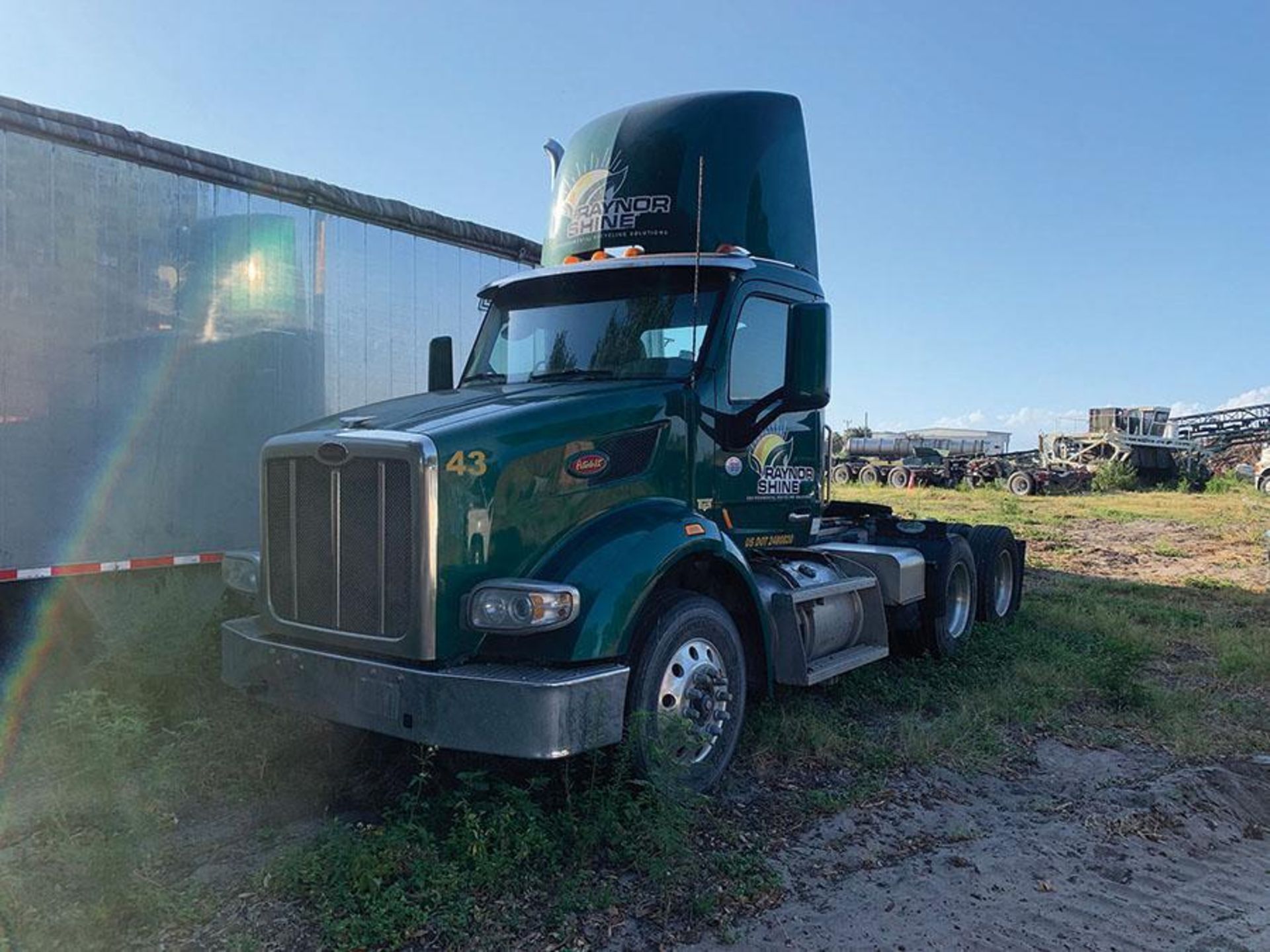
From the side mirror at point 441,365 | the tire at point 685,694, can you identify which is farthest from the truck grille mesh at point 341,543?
the side mirror at point 441,365

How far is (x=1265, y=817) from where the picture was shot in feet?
14.7

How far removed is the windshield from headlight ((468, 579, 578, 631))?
155 cm

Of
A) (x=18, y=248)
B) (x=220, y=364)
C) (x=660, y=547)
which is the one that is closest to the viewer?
(x=660, y=547)

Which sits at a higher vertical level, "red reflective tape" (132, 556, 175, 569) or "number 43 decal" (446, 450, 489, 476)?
"number 43 decal" (446, 450, 489, 476)

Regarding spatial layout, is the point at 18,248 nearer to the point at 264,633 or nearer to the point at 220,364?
the point at 220,364

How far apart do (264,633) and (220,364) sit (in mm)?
3111

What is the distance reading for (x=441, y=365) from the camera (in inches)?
233

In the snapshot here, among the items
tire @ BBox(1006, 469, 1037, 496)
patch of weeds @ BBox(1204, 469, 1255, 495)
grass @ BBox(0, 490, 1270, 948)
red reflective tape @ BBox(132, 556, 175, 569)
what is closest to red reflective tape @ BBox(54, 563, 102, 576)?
red reflective tape @ BBox(132, 556, 175, 569)

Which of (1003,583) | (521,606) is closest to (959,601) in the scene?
(1003,583)

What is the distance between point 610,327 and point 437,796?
2.57 metres

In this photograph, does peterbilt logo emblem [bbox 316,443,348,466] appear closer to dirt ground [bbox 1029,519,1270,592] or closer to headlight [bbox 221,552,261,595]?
headlight [bbox 221,552,261,595]

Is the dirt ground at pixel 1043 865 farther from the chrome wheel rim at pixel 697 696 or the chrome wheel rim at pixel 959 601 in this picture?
the chrome wheel rim at pixel 959 601

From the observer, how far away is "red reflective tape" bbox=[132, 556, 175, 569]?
6.22 meters

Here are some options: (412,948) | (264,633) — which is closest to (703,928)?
(412,948)
